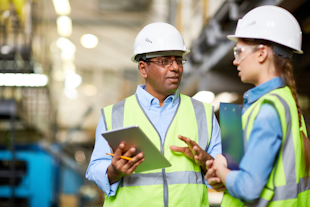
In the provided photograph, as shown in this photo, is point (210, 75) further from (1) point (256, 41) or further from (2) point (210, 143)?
(1) point (256, 41)

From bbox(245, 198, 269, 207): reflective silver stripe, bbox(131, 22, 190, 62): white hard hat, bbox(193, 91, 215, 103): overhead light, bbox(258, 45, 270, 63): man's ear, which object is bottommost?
bbox(245, 198, 269, 207): reflective silver stripe

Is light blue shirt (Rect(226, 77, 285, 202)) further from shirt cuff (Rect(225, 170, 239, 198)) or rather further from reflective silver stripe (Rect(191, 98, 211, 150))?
reflective silver stripe (Rect(191, 98, 211, 150))

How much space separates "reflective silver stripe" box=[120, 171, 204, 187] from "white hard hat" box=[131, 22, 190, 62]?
95 centimetres

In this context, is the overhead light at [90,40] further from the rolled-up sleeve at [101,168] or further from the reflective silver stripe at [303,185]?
the reflective silver stripe at [303,185]

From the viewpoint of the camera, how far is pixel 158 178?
247cm

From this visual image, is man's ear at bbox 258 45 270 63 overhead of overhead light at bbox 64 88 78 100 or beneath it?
beneath

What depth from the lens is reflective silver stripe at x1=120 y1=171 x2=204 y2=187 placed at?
2.46 m

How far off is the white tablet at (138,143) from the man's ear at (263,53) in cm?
78

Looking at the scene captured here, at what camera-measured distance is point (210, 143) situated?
8.61ft

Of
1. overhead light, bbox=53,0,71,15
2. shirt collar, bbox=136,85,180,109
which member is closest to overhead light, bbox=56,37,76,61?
overhead light, bbox=53,0,71,15

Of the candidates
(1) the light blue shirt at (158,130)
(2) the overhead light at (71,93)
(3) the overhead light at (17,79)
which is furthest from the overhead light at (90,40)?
(1) the light blue shirt at (158,130)

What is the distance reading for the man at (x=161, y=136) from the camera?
241 centimetres

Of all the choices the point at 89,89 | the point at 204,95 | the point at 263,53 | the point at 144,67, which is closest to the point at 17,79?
the point at 204,95

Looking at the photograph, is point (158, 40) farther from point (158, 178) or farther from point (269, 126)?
point (269, 126)
